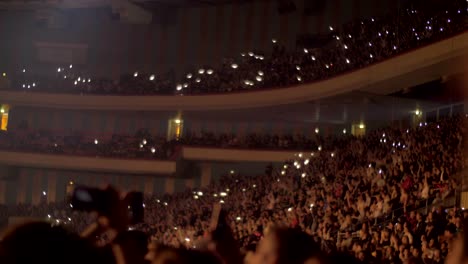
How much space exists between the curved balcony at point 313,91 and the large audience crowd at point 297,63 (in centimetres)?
23

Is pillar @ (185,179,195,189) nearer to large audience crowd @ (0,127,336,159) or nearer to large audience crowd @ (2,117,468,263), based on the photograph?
large audience crowd @ (0,127,336,159)

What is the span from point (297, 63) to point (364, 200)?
1108 centimetres

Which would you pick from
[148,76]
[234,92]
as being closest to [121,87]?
[148,76]

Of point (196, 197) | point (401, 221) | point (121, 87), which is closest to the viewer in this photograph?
point (401, 221)

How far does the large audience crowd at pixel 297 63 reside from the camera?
17578 millimetres

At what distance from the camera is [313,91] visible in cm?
2189

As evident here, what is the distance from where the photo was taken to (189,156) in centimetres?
2675

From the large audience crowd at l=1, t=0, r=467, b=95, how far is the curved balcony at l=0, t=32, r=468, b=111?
0.75 ft

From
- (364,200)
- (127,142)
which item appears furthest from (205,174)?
(364,200)

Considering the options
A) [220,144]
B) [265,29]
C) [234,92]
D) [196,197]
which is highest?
[265,29]

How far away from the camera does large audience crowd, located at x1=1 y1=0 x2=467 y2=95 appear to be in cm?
1758

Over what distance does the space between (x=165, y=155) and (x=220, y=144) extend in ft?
7.19

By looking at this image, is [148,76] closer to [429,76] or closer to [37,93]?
[37,93]

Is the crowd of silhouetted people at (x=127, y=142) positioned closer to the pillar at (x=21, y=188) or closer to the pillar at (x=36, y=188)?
the pillar at (x=36, y=188)
